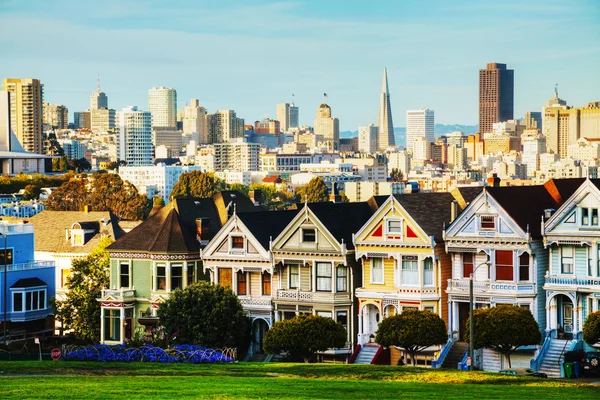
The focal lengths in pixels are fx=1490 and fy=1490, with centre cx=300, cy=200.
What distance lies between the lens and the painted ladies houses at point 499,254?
55.5 meters

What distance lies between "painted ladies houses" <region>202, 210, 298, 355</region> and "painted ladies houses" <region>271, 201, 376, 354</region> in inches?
22.1

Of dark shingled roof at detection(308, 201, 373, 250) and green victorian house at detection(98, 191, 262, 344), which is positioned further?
green victorian house at detection(98, 191, 262, 344)

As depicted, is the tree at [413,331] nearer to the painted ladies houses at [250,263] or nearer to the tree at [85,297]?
the painted ladies houses at [250,263]

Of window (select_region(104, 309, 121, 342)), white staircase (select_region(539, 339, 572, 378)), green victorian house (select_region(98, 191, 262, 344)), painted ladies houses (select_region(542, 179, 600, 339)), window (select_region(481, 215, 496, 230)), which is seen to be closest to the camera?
white staircase (select_region(539, 339, 572, 378))

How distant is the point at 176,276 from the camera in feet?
213

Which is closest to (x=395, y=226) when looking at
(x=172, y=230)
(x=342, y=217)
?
(x=342, y=217)

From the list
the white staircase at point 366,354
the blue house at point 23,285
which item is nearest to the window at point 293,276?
the white staircase at point 366,354

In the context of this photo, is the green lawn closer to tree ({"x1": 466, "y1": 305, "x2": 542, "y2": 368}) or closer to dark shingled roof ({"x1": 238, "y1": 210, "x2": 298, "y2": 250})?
tree ({"x1": 466, "y1": 305, "x2": 542, "y2": 368})

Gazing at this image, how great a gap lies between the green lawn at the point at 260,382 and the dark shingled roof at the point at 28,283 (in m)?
28.2

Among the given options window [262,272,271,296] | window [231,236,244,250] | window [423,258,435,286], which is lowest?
window [262,272,271,296]

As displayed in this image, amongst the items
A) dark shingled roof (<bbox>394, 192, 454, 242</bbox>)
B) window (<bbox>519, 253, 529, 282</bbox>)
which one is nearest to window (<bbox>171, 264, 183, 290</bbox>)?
dark shingled roof (<bbox>394, 192, 454, 242</bbox>)

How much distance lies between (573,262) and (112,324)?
21.8m

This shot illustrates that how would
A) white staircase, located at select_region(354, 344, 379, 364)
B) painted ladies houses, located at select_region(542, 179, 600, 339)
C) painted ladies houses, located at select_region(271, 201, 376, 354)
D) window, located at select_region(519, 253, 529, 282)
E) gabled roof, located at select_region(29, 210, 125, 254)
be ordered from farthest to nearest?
gabled roof, located at select_region(29, 210, 125, 254) < painted ladies houses, located at select_region(271, 201, 376, 354) < white staircase, located at select_region(354, 344, 379, 364) < window, located at select_region(519, 253, 529, 282) < painted ladies houses, located at select_region(542, 179, 600, 339)

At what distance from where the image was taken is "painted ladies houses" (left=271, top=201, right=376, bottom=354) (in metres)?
59.8
